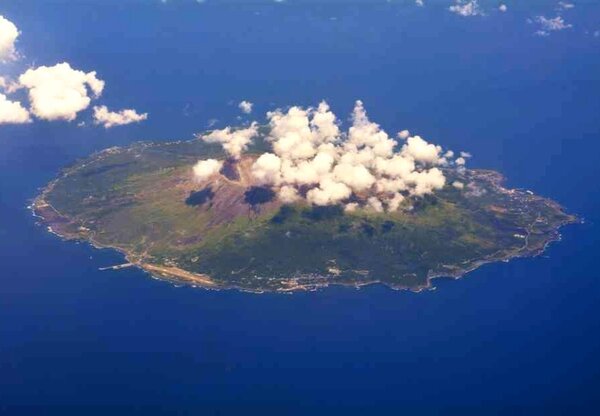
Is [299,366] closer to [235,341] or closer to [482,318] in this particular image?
[235,341]

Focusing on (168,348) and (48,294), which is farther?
(48,294)

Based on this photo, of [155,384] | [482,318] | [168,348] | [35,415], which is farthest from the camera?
[482,318]

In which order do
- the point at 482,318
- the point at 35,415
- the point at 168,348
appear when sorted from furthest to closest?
the point at 482,318
the point at 168,348
the point at 35,415

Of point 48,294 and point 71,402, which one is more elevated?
point 48,294

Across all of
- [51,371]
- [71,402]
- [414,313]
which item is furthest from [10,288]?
[414,313]

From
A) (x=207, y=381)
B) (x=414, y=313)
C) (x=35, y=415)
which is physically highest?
(x=414, y=313)

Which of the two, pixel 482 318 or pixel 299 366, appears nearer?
pixel 299 366

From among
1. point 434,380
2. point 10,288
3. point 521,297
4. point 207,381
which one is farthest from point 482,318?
point 10,288

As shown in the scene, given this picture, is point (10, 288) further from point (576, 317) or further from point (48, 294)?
point (576, 317)

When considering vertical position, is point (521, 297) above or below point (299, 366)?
above
